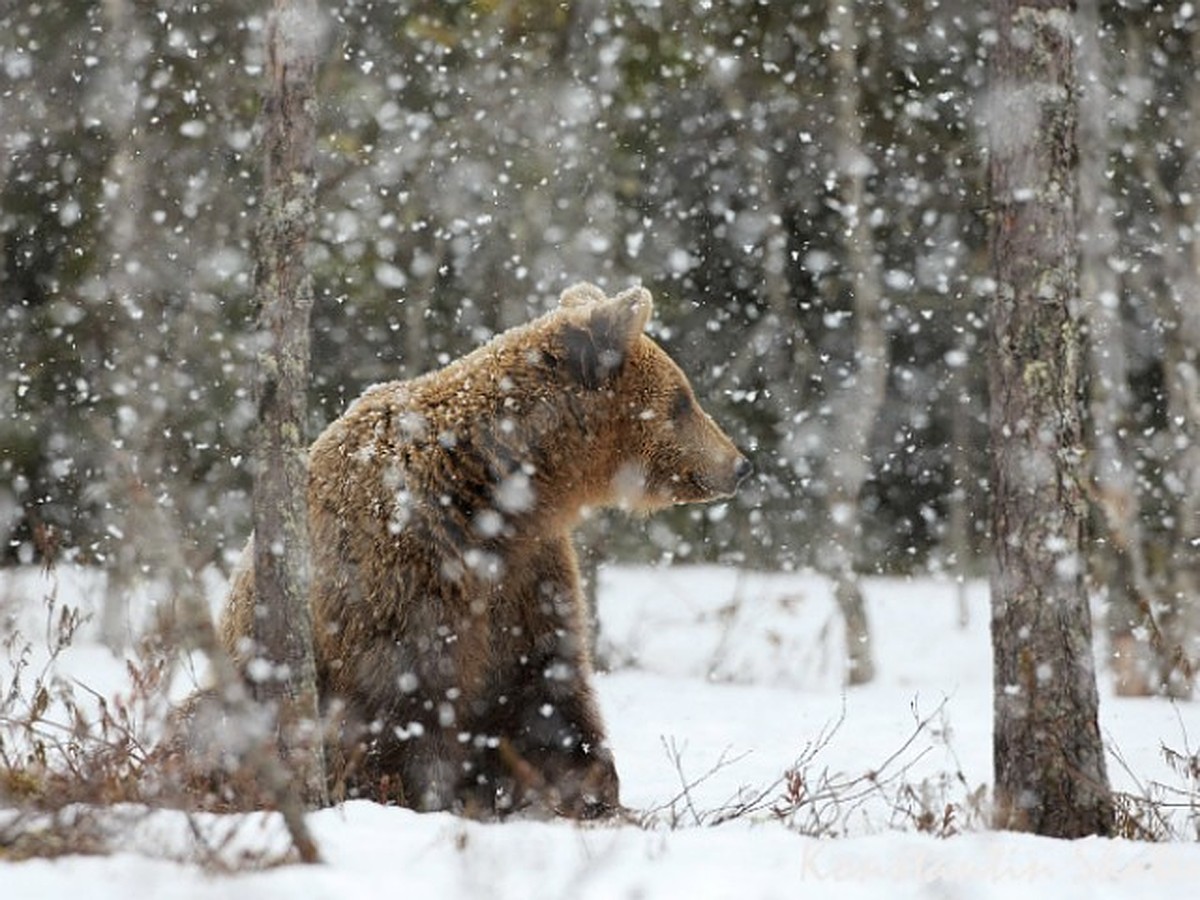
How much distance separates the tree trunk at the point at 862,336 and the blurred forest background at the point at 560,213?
0.11ft

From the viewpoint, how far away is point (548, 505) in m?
5.78

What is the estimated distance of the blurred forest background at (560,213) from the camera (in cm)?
1118

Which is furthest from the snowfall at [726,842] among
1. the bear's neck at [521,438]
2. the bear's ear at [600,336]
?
the bear's ear at [600,336]

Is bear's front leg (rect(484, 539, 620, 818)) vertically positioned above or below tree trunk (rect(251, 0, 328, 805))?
below

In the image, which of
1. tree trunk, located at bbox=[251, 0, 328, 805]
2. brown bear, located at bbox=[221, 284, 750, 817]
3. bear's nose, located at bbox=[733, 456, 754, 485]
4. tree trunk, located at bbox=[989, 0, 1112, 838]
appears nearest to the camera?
tree trunk, located at bbox=[251, 0, 328, 805]

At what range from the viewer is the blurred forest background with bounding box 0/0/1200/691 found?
11180mm

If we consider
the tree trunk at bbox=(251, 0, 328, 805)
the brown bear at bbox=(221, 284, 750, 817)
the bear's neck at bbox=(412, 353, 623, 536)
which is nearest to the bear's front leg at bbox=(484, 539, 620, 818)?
the brown bear at bbox=(221, 284, 750, 817)

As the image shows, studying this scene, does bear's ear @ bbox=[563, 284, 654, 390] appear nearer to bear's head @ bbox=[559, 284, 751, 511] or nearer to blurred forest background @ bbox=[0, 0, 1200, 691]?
bear's head @ bbox=[559, 284, 751, 511]

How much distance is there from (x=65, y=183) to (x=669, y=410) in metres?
8.13

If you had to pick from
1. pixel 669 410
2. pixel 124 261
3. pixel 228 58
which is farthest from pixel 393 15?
pixel 669 410

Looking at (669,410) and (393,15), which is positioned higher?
(393,15)

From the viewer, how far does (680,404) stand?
20.7 feet

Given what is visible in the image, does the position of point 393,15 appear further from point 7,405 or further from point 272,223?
point 272,223

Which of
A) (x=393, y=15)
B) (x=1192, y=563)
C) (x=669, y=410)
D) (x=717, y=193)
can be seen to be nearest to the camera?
(x=669, y=410)
